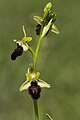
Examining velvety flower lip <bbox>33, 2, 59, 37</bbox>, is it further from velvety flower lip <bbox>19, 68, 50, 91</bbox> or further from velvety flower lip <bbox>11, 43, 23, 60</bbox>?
velvety flower lip <bbox>19, 68, 50, 91</bbox>

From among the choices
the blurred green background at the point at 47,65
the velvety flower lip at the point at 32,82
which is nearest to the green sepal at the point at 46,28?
the velvety flower lip at the point at 32,82

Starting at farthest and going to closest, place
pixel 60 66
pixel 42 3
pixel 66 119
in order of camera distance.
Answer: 1. pixel 42 3
2. pixel 60 66
3. pixel 66 119

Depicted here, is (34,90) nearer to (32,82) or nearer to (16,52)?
(32,82)

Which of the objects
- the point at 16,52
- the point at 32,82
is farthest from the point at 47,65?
the point at 16,52

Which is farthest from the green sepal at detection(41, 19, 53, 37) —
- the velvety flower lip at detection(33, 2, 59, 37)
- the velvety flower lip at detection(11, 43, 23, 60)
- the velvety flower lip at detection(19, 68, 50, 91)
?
the velvety flower lip at detection(19, 68, 50, 91)

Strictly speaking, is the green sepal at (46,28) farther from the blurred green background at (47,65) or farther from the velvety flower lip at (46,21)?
the blurred green background at (47,65)

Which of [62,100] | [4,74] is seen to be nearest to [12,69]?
[4,74]

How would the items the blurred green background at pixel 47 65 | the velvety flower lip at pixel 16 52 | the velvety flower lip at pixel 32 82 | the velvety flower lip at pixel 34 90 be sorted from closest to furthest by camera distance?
the velvety flower lip at pixel 34 90, the velvety flower lip at pixel 16 52, the velvety flower lip at pixel 32 82, the blurred green background at pixel 47 65

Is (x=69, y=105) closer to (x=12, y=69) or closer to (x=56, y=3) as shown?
(x=12, y=69)
